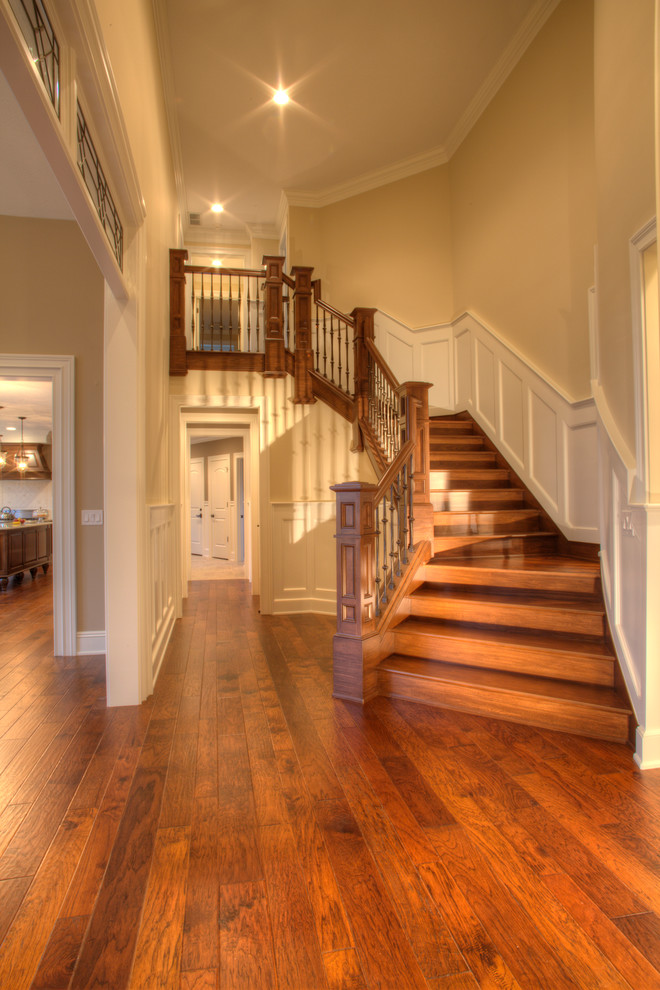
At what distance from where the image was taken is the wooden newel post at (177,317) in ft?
19.5

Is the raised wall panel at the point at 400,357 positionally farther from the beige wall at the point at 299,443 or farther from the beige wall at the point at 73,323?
the beige wall at the point at 73,323

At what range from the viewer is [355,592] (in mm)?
3619

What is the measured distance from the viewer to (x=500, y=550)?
454 centimetres

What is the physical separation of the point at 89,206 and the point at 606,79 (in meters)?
2.87

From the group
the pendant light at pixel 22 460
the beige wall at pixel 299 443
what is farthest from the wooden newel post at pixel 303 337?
the pendant light at pixel 22 460

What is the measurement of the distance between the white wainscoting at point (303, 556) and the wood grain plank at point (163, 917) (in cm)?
414

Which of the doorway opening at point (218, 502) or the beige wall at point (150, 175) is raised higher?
the beige wall at point (150, 175)

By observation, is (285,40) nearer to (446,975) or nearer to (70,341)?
(70,341)

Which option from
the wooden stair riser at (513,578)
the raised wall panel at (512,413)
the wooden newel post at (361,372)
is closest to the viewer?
the wooden stair riser at (513,578)

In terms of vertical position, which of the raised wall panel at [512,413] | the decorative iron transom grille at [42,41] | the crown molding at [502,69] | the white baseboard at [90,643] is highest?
the crown molding at [502,69]

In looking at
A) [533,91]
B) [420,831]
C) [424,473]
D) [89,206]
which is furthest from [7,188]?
[420,831]

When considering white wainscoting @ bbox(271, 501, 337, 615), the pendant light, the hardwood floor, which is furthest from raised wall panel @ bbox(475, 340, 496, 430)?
the pendant light

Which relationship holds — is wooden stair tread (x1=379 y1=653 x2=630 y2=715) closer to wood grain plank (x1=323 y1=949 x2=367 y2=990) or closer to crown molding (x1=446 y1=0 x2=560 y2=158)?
wood grain plank (x1=323 y1=949 x2=367 y2=990)

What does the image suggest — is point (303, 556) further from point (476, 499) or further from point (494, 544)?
point (494, 544)
